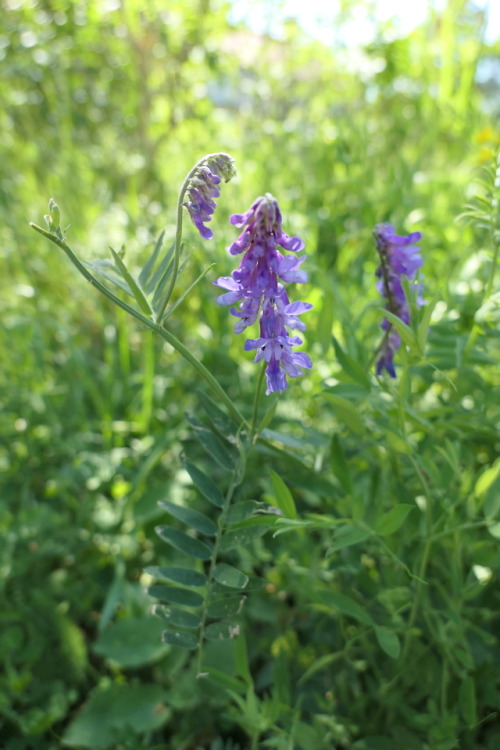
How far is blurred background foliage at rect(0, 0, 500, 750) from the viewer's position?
106 cm

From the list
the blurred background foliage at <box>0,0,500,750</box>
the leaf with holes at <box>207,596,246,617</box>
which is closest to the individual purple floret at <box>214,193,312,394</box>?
the blurred background foliage at <box>0,0,500,750</box>

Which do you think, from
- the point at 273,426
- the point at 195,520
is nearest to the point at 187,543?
the point at 195,520

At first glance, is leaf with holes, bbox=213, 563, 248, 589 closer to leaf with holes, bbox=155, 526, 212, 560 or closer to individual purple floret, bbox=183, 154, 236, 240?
leaf with holes, bbox=155, 526, 212, 560

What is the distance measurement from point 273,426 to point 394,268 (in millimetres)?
514

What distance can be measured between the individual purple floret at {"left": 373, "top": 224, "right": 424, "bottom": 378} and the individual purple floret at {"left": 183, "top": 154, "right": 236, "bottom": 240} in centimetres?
23

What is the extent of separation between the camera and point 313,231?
185 centimetres

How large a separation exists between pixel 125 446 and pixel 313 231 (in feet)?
2.44

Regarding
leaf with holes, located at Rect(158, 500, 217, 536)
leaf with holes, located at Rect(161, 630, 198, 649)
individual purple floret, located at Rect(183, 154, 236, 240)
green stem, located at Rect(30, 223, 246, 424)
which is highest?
individual purple floret, located at Rect(183, 154, 236, 240)

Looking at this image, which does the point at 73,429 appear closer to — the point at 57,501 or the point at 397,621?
the point at 57,501

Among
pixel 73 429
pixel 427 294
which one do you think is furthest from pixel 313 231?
pixel 73 429

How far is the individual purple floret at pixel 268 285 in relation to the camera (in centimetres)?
75

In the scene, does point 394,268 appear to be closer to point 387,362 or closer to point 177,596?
point 387,362

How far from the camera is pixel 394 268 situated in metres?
0.93

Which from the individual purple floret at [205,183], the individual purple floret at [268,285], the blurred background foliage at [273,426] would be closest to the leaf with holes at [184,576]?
the blurred background foliage at [273,426]
